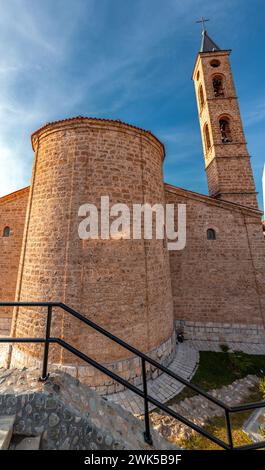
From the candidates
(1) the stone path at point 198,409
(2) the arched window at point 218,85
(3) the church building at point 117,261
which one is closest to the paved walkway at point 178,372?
(3) the church building at point 117,261

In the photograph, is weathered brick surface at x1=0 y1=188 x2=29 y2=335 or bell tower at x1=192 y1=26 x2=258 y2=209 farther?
bell tower at x1=192 y1=26 x2=258 y2=209

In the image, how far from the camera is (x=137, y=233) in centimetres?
677

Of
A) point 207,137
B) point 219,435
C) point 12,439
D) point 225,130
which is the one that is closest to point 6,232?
point 12,439

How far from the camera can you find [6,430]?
1604 millimetres

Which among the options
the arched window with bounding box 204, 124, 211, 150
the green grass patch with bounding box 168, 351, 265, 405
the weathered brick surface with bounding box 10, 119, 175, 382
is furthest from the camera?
the arched window with bounding box 204, 124, 211, 150

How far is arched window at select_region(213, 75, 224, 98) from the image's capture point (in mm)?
13906

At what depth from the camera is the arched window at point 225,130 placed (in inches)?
505

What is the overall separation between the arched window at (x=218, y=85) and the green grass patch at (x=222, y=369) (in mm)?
15690

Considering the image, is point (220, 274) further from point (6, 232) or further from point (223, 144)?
point (6, 232)

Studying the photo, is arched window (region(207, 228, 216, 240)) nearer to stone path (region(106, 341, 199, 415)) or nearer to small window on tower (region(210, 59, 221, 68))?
stone path (region(106, 341, 199, 415))

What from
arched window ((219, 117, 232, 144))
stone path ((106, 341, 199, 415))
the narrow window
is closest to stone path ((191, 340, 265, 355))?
stone path ((106, 341, 199, 415))

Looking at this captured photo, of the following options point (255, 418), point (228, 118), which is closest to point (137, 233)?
point (255, 418)
